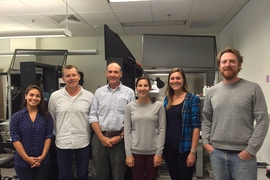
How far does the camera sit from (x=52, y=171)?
3.02 meters

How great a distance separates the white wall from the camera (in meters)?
3.45

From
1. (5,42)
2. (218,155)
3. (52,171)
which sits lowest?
(52,171)

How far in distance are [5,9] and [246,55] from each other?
181 inches

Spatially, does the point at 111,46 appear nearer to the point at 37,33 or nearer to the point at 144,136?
the point at 144,136

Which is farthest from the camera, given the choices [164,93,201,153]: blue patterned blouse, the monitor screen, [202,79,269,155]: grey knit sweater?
the monitor screen

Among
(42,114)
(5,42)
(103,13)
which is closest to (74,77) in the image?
(42,114)

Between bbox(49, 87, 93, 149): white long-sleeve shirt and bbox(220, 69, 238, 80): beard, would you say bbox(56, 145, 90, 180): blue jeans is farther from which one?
bbox(220, 69, 238, 80): beard

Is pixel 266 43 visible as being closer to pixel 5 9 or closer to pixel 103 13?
pixel 103 13

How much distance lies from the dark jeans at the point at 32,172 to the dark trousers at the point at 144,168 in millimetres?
880

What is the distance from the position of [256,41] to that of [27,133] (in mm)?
A: 3615

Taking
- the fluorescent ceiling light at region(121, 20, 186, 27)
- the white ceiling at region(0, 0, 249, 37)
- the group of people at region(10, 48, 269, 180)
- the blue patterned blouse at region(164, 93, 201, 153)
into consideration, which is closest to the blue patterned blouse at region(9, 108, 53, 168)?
the group of people at region(10, 48, 269, 180)

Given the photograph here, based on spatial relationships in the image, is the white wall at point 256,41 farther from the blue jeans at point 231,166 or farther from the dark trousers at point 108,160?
the dark trousers at point 108,160

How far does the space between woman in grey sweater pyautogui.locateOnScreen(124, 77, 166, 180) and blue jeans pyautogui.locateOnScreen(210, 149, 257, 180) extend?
1.59 feet

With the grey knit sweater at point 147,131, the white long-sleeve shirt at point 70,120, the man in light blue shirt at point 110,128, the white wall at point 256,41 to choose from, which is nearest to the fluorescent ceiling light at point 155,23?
the white wall at point 256,41
